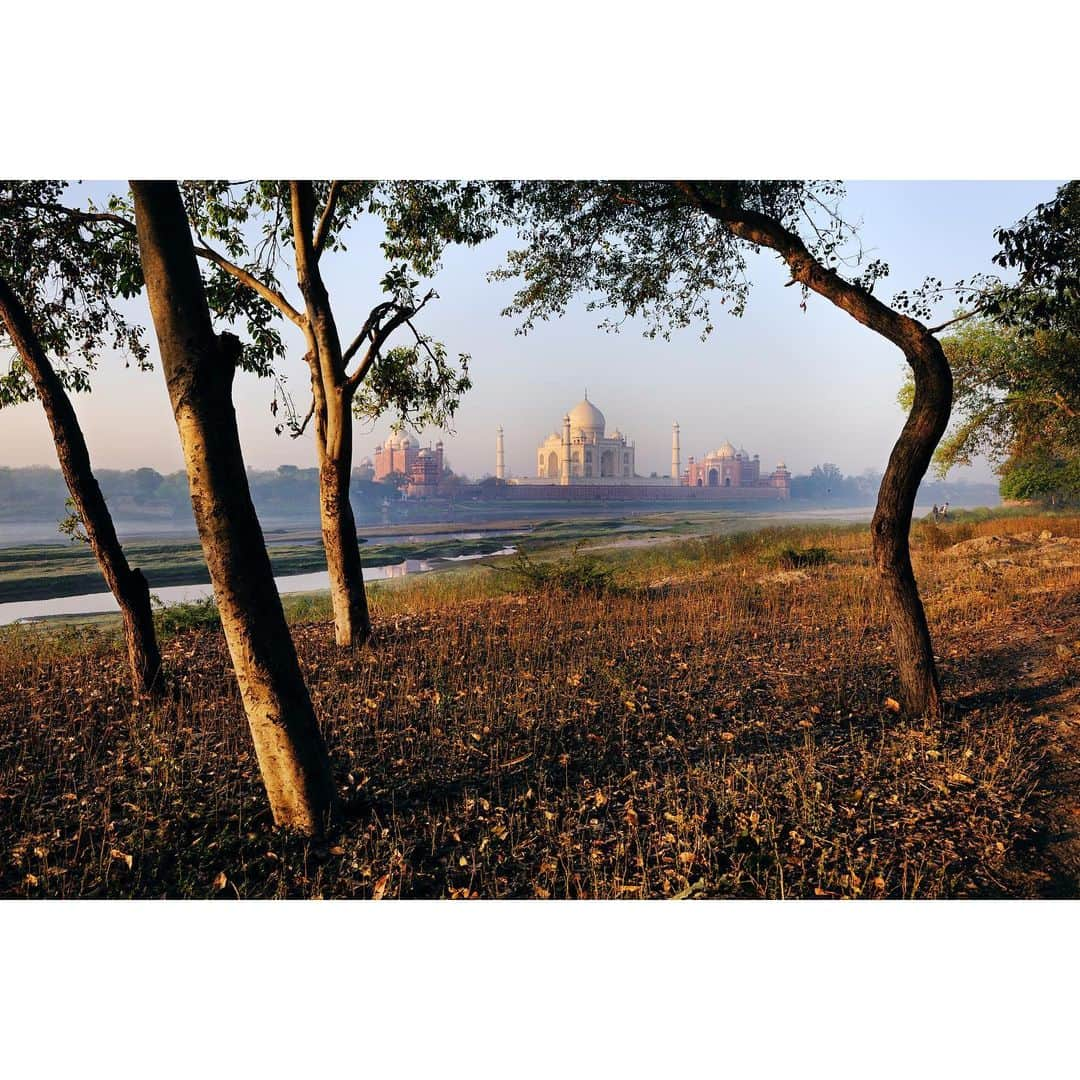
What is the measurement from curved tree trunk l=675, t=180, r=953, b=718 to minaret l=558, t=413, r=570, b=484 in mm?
2398

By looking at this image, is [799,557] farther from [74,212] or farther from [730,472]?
[74,212]

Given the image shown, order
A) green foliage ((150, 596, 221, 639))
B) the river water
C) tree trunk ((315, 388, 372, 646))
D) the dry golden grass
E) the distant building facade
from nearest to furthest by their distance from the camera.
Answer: the dry golden grass → the river water → tree trunk ((315, 388, 372, 646)) → green foliage ((150, 596, 221, 639)) → the distant building facade

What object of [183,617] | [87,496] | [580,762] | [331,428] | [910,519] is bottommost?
[580,762]

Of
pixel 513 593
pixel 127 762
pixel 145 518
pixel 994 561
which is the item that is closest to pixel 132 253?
pixel 145 518

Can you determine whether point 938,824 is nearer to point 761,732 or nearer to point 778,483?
point 761,732

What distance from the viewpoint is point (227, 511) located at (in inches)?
101

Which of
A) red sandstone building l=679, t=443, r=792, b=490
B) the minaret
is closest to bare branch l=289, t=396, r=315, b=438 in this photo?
the minaret

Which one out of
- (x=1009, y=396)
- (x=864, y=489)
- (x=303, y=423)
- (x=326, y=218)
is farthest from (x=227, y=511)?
(x=1009, y=396)

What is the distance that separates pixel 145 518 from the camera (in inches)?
212

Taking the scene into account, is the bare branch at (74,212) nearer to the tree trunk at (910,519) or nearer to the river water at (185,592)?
the river water at (185,592)

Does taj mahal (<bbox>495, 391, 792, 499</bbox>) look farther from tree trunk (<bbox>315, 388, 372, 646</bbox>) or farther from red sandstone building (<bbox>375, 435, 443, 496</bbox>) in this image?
tree trunk (<bbox>315, 388, 372, 646</bbox>)

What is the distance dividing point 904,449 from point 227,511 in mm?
3064

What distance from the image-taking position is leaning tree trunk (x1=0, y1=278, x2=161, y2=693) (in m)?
3.76

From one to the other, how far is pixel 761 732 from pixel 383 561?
4.16m
